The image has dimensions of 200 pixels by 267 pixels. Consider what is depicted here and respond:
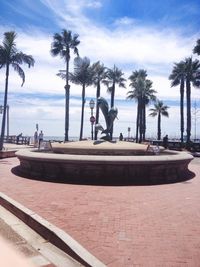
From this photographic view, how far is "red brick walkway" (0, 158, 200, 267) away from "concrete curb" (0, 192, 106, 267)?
6.8 inches

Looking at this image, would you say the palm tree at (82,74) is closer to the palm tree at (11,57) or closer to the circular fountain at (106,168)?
the palm tree at (11,57)

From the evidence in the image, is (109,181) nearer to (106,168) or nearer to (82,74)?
(106,168)

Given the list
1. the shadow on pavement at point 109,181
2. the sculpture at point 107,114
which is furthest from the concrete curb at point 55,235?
the sculpture at point 107,114

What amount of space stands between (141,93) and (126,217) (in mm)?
47670

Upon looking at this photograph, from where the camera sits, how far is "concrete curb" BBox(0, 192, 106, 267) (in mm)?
4605

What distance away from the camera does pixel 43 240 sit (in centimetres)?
552

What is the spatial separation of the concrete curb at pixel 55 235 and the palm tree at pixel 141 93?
44.7m

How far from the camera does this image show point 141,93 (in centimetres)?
5312

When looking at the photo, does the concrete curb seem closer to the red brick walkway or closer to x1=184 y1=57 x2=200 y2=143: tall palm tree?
the red brick walkway

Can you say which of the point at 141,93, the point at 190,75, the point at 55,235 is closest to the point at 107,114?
the point at 55,235

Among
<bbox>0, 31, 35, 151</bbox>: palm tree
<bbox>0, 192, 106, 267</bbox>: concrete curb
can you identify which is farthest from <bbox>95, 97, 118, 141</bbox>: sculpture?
<bbox>0, 31, 35, 151</bbox>: palm tree

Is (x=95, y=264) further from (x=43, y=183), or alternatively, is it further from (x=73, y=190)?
(x=43, y=183)

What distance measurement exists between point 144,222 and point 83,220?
1.14 m

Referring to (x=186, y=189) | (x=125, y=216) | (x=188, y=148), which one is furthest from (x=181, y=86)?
(x=125, y=216)
